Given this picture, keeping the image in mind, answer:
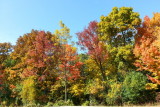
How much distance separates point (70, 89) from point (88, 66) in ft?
12.9

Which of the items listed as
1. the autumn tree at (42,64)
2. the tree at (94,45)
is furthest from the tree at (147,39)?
the autumn tree at (42,64)

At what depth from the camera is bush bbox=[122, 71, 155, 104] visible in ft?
51.1

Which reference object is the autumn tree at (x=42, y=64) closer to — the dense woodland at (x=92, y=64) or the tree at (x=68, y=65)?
the dense woodland at (x=92, y=64)

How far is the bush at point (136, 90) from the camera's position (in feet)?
51.1

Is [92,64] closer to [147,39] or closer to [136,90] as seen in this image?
[136,90]

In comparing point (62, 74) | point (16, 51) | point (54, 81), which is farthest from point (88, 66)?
point (16, 51)

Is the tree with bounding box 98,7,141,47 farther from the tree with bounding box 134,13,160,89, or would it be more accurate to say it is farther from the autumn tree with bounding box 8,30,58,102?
the autumn tree with bounding box 8,30,58,102

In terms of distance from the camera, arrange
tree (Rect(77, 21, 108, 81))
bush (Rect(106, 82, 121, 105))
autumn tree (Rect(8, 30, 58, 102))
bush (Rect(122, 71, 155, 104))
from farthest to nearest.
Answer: autumn tree (Rect(8, 30, 58, 102)), tree (Rect(77, 21, 108, 81)), bush (Rect(106, 82, 121, 105)), bush (Rect(122, 71, 155, 104))

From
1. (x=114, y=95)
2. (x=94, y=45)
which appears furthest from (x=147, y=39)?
(x=114, y=95)

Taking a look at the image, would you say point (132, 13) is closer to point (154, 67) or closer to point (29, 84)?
point (154, 67)

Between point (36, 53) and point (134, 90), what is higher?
point (36, 53)

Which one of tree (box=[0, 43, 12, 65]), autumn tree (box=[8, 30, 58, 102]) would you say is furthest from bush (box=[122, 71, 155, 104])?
tree (box=[0, 43, 12, 65])

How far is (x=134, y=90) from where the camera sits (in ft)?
51.6

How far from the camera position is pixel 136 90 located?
1564 centimetres
